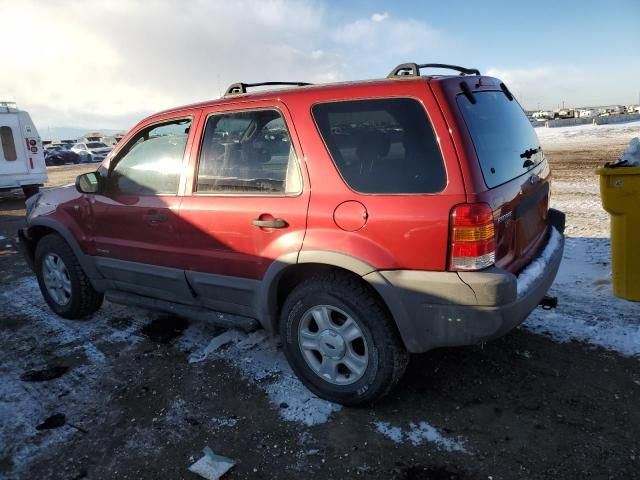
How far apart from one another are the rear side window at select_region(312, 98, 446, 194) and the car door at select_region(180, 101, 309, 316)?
26cm

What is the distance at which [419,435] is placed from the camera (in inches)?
104

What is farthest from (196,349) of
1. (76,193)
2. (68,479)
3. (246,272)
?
(76,193)

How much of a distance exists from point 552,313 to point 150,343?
3271 mm

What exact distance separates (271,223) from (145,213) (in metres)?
1.22

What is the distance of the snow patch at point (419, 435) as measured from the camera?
8.35 ft

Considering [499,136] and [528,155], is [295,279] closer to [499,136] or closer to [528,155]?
[499,136]

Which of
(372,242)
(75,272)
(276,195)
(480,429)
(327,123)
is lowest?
(480,429)

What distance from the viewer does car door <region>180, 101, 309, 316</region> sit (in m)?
2.92

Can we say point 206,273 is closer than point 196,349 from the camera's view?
Yes

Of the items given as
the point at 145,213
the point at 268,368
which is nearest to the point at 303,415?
the point at 268,368

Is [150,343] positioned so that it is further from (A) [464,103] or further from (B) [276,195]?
(A) [464,103]

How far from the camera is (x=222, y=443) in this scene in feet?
8.77

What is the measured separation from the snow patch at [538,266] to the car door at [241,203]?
1.26m

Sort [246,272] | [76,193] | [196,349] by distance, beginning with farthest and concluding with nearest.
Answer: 1. [76,193]
2. [196,349]
3. [246,272]
